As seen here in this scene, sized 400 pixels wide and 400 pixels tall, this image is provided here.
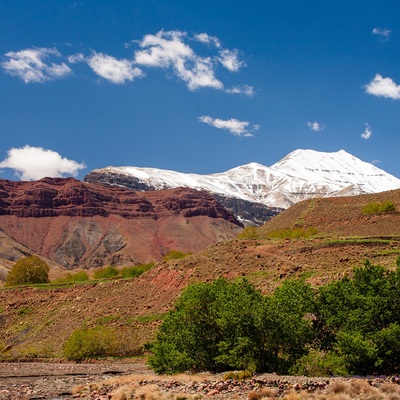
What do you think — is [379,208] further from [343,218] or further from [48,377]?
[48,377]

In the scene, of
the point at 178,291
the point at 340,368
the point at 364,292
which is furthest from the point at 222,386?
the point at 178,291

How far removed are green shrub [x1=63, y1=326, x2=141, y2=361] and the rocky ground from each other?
14.9 metres

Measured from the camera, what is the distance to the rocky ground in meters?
19.3

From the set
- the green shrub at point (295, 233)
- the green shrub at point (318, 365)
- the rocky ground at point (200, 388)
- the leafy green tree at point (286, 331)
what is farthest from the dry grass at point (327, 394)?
the green shrub at point (295, 233)

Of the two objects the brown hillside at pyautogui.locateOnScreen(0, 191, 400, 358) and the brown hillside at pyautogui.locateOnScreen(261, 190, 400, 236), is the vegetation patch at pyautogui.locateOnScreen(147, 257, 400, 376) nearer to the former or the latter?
the brown hillside at pyautogui.locateOnScreen(0, 191, 400, 358)

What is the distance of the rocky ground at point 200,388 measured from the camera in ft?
63.4

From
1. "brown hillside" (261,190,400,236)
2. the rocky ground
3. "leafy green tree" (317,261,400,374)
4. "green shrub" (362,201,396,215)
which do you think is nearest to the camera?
the rocky ground

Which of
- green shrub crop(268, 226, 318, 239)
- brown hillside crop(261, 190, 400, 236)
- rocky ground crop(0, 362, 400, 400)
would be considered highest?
brown hillside crop(261, 190, 400, 236)

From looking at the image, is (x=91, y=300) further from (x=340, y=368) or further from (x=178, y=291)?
(x=340, y=368)

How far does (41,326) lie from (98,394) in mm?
43189

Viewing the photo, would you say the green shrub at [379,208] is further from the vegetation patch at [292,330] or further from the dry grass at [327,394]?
the dry grass at [327,394]

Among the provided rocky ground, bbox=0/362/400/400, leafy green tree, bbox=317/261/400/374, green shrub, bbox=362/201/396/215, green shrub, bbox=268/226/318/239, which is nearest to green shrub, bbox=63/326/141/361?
rocky ground, bbox=0/362/400/400

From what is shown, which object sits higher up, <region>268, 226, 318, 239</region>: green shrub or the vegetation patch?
<region>268, 226, 318, 239</region>: green shrub

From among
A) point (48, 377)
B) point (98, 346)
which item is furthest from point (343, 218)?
point (48, 377)
